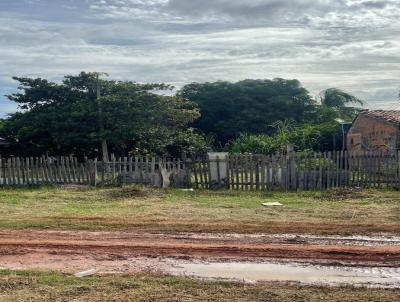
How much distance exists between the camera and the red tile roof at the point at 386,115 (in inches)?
Answer: 1115

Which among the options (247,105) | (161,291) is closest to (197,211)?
(161,291)

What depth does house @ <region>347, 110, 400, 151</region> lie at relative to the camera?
91.6ft

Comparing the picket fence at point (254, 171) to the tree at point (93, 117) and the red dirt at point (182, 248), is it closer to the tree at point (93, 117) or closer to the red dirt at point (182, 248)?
the tree at point (93, 117)

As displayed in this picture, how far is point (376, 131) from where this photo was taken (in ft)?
99.5

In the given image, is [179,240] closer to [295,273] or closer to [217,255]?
[217,255]

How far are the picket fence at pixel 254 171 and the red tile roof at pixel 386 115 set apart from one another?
9573 millimetres

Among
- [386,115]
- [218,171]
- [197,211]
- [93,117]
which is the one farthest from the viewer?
[386,115]

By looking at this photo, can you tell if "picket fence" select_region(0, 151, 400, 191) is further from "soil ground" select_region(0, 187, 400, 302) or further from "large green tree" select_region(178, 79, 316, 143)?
"large green tree" select_region(178, 79, 316, 143)

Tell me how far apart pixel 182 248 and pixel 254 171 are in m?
10.0

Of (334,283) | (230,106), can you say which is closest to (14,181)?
(334,283)

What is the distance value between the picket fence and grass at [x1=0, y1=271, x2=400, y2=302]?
1207 centimetres

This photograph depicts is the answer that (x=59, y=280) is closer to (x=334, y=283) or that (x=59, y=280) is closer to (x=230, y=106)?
(x=334, y=283)

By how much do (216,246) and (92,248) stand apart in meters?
2.07

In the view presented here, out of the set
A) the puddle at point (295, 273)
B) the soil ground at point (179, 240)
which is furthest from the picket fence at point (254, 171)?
the puddle at point (295, 273)
